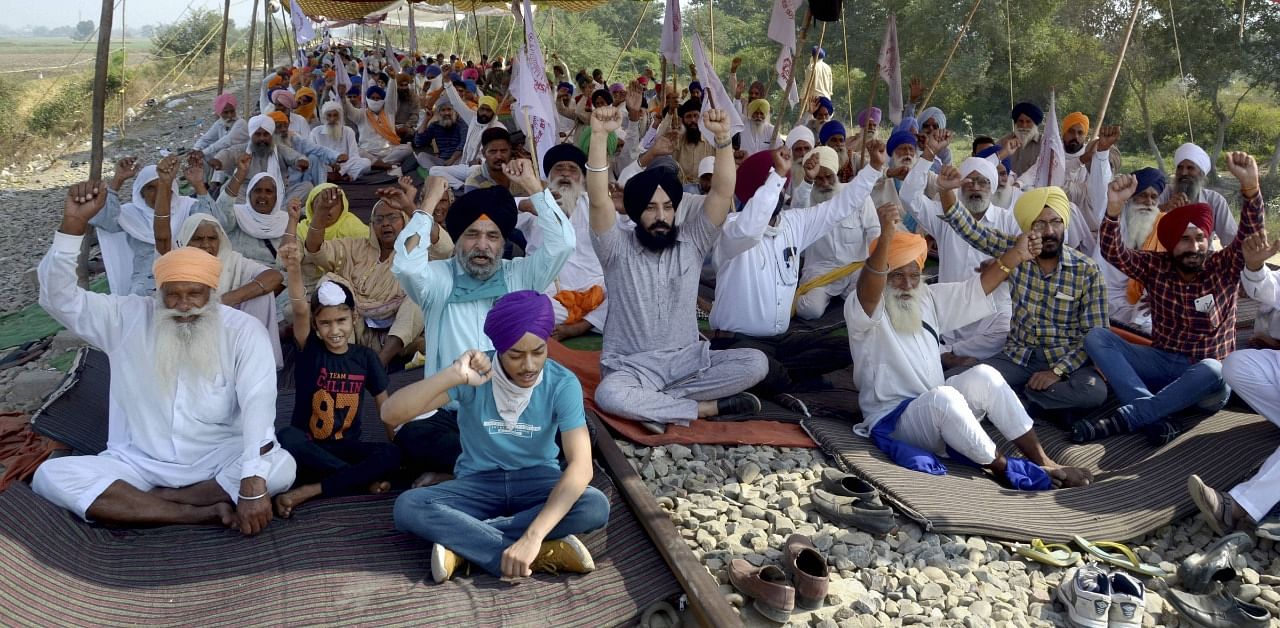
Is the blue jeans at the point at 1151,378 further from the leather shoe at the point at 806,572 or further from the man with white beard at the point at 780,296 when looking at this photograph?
the leather shoe at the point at 806,572

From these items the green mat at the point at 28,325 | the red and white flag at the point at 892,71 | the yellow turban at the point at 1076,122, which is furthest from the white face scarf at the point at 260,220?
the yellow turban at the point at 1076,122

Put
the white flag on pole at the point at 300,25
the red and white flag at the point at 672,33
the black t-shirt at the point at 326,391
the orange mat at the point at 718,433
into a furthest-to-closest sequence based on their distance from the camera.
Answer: the white flag on pole at the point at 300,25, the red and white flag at the point at 672,33, the orange mat at the point at 718,433, the black t-shirt at the point at 326,391

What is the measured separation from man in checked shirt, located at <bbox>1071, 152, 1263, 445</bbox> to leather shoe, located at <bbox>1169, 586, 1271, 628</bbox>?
1222 millimetres

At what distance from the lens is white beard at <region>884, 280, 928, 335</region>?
13.7ft

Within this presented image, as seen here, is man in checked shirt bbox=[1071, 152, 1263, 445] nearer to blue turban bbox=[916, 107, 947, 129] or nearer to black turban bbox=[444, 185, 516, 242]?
black turban bbox=[444, 185, 516, 242]

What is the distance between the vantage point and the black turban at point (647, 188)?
4270 millimetres

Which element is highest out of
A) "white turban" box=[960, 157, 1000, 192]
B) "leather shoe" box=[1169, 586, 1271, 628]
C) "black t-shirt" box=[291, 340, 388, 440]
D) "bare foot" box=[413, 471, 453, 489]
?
"white turban" box=[960, 157, 1000, 192]

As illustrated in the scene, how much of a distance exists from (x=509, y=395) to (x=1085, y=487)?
2.49m

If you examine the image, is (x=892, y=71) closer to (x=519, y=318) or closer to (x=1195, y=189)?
(x=1195, y=189)

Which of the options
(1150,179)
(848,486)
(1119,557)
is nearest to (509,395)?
(848,486)

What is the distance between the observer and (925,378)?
420 centimetres

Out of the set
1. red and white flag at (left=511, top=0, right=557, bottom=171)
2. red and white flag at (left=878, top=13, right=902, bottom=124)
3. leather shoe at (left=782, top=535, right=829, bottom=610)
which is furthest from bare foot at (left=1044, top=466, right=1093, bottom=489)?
red and white flag at (left=878, top=13, right=902, bottom=124)

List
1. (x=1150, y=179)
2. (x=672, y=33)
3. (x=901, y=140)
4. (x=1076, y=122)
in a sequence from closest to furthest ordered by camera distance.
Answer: (x=1150, y=179)
(x=901, y=140)
(x=1076, y=122)
(x=672, y=33)

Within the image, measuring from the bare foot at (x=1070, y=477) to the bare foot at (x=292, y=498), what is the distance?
2.99 metres
